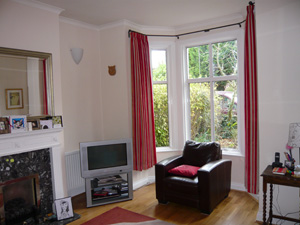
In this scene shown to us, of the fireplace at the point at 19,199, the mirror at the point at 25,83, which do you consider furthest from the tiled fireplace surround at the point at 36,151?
the mirror at the point at 25,83

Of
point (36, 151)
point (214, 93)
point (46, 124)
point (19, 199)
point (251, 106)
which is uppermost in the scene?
point (214, 93)

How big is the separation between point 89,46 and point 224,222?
A: 338cm

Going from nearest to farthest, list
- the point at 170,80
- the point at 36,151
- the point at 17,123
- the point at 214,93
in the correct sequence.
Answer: the point at 17,123
the point at 36,151
the point at 214,93
the point at 170,80

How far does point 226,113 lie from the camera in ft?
14.7

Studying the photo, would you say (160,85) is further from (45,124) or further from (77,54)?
(45,124)

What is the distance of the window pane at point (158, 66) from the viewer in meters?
4.88

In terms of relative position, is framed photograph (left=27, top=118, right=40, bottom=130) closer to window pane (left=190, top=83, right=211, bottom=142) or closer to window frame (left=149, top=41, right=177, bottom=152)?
window frame (left=149, top=41, right=177, bottom=152)

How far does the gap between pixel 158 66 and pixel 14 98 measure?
102 inches

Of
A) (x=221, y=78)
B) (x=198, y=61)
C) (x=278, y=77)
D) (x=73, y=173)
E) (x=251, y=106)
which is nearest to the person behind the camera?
(x=278, y=77)

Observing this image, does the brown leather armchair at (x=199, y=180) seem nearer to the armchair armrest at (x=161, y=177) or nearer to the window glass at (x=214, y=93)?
the armchair armrest at (x=161, y=177)

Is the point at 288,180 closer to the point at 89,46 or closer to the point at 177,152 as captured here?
the point at 177,152

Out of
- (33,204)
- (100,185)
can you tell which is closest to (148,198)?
(100,185)

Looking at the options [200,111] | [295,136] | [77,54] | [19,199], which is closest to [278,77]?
[295,136]

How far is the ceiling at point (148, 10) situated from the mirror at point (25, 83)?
30.3 inches
